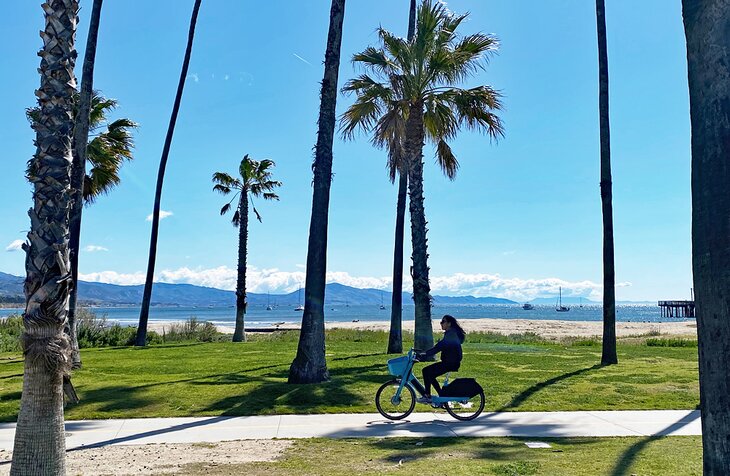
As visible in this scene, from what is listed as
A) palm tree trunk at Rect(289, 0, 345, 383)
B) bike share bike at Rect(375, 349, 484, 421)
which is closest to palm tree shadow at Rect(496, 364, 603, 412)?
bike share bike at Rect(375, 349, 484, 421)

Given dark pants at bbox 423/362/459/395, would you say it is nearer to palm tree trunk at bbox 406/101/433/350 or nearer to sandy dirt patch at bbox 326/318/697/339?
palm tree trunk at bbox 406/101/433/350

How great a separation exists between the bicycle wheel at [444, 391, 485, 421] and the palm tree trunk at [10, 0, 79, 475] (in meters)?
5.97

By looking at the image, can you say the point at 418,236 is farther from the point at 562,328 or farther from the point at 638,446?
the point at 562,328

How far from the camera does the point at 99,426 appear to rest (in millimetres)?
9242

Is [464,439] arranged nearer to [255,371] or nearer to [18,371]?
[255,371]

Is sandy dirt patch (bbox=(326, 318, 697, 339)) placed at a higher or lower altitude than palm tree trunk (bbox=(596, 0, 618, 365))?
lower

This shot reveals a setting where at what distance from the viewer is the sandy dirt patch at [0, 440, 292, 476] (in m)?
6.71

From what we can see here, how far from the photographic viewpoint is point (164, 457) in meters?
7.29

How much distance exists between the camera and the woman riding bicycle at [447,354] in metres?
9.45

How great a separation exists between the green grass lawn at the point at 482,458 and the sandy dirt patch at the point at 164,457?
0.23 m

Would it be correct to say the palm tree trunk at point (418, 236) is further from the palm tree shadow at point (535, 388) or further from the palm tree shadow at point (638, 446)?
the palm tree shadow at point (638, 446)

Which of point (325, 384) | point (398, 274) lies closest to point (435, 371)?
point (325, 384)

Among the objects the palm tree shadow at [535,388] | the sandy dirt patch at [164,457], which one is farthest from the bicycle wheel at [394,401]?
the sandy dirt patch at [164,457]

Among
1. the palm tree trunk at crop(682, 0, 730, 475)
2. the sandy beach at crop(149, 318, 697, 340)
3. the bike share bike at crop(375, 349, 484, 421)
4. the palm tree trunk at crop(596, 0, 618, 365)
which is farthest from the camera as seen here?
the sandy beach at crop(149, 318, 697, 340)
